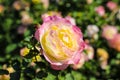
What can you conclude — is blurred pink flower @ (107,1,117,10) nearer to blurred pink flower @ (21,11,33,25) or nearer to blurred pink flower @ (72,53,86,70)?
blurred pink flower @ (21,11,33,25)

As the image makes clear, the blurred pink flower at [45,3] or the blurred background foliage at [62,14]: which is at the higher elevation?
the blurred pink flower at [45,3]

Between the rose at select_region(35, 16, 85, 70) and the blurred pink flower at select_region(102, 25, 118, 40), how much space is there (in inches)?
49.0

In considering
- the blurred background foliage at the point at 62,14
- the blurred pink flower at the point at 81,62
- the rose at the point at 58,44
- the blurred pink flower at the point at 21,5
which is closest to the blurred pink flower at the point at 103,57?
the blurred background foliage at the point at 62,14

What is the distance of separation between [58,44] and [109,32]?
1302 mm

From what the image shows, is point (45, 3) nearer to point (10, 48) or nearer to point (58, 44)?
point (10, 48)

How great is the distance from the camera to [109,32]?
2725mm

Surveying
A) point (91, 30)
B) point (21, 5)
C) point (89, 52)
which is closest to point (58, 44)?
point (89, 52)

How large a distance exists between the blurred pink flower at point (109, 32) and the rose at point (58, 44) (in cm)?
124

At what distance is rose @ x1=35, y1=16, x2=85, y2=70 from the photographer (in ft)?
4.77

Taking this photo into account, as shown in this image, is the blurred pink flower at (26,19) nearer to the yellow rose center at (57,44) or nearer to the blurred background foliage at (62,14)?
the blurred background foliage at (62,14)

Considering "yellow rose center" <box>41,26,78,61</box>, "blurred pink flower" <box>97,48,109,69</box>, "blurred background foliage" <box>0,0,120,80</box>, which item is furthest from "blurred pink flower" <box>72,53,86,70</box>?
"yellow rose center" <box>41,26,78,61</box>

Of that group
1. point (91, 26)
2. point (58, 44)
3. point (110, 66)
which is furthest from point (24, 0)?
point (58, 44)

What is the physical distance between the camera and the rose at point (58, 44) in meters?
1.45

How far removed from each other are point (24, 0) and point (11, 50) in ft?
1.30
